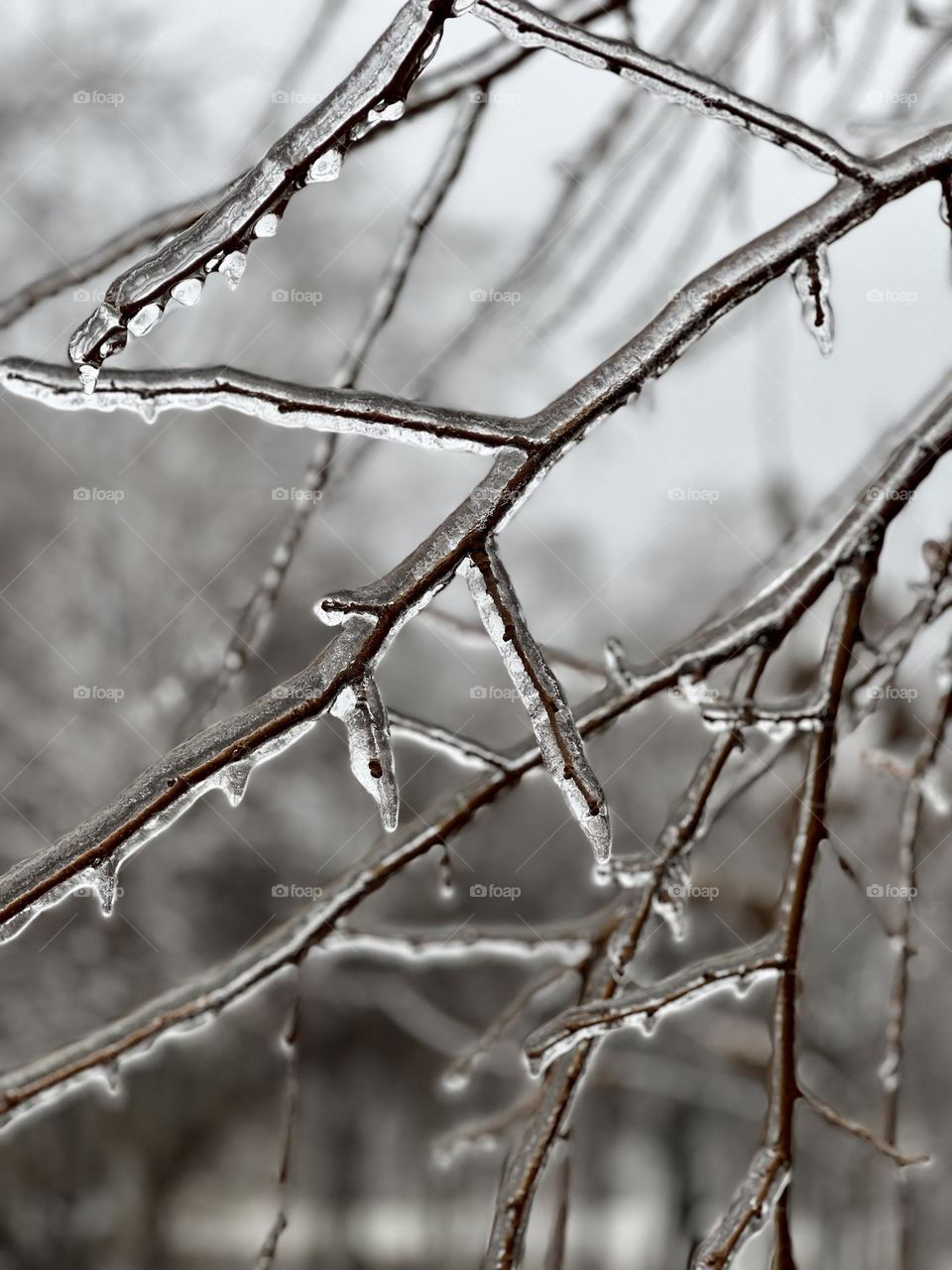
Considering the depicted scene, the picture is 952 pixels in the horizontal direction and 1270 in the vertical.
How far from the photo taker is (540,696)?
1.04 feet

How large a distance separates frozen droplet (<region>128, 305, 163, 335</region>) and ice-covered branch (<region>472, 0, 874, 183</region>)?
0.15 meters

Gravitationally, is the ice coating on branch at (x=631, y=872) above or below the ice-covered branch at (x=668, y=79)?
below

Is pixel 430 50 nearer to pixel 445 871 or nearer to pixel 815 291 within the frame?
pixel 815 291

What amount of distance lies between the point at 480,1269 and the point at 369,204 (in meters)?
6.73

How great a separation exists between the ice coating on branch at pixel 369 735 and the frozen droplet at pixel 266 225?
5.6 inches

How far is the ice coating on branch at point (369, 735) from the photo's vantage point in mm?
311

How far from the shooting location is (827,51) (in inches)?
38.0

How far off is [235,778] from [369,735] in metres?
0.04

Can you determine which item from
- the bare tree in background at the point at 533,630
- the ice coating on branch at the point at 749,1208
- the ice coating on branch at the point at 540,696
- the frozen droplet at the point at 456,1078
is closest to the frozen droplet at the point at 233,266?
the bare tree in background at the point at 533,630

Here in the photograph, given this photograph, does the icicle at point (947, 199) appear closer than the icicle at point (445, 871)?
Yes

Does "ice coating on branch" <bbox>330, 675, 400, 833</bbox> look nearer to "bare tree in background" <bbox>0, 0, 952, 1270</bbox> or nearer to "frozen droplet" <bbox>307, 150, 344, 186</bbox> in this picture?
"bare tree in background" <bbox>0, 0, 952, 1270</bbox>

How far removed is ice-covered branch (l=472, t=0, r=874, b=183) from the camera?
0.35m

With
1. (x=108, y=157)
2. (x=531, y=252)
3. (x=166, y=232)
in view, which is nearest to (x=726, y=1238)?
(x=166, y=232)

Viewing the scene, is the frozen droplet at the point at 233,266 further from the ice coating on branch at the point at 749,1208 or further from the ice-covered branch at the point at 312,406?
the ice coating on branch at the point at 749,1208
